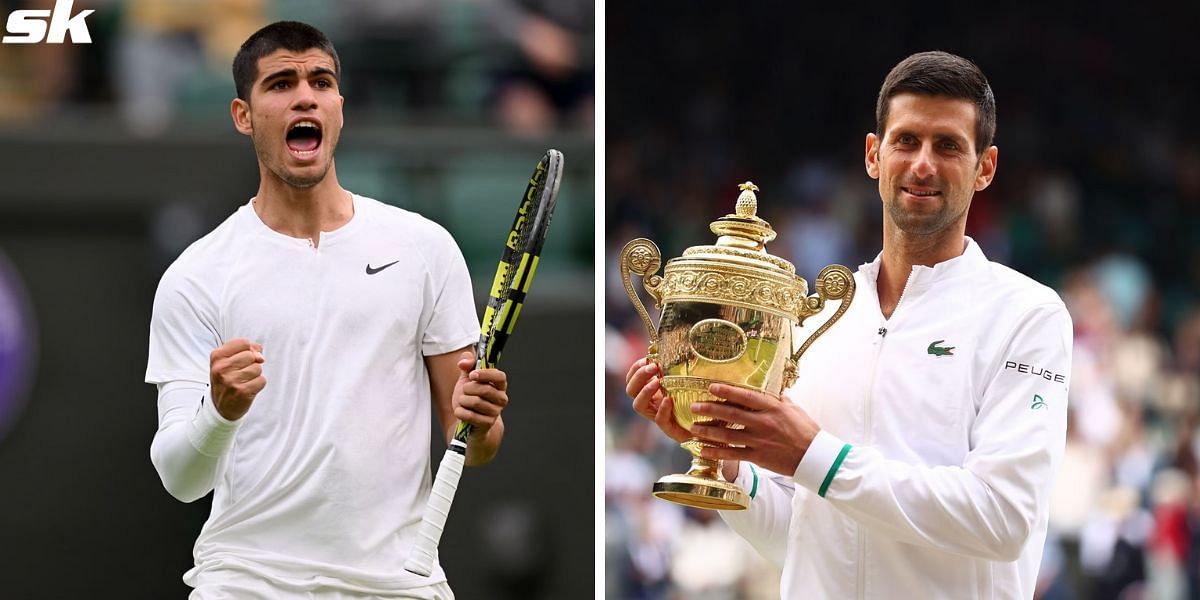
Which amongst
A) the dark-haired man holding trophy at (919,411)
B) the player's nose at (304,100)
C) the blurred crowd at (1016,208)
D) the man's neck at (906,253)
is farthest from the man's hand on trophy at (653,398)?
the blurred crowd at (1016,208)

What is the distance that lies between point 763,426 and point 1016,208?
9.01 m

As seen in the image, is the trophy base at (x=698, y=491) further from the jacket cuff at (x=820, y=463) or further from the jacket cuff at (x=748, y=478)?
the jacket cuff at (x=820, y=463)

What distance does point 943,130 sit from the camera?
346 cm

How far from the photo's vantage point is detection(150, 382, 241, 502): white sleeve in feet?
11.3

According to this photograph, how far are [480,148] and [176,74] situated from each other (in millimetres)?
1766

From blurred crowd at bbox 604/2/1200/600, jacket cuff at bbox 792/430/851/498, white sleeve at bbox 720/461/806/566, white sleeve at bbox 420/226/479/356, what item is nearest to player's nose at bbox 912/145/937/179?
jacket cuff at bbox 792/430/851/498

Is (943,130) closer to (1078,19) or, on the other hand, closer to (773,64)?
(773,64)

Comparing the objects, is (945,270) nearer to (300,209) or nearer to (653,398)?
(653,398)

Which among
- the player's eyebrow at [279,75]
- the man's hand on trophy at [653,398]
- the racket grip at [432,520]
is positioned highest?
the player's eyebrow at [279,75]

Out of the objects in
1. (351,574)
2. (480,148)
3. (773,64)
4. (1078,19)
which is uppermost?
(1078,19)

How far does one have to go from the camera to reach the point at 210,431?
344 cm

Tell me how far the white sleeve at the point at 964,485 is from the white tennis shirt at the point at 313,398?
2.73 ft

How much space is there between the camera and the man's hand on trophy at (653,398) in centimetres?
350

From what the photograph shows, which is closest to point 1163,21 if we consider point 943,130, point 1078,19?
point 1078,19
